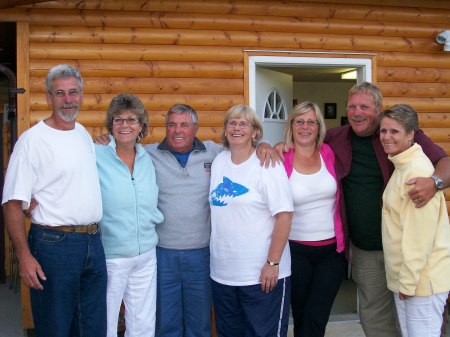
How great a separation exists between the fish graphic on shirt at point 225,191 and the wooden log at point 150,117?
1.53 metres

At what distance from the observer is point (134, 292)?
2.80 m

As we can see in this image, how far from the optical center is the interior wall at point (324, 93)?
8430mm

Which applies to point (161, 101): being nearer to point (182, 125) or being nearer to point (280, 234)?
point (182, 125)

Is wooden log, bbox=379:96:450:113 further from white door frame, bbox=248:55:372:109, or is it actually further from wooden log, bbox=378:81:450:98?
white door frame, bbox=248:55:372:109

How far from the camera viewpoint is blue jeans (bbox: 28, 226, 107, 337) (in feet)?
8.05

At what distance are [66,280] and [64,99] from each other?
907 millimetres

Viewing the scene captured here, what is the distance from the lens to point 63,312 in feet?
8.23

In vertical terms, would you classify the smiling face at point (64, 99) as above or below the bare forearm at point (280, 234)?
above

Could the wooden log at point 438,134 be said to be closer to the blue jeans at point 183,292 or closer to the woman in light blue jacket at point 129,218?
the blue jeans at point 183,292

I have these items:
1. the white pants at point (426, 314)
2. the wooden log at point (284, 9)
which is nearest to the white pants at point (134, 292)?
the white pants at point (426, 314)

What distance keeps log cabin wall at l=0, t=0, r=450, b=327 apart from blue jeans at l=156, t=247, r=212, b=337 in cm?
149

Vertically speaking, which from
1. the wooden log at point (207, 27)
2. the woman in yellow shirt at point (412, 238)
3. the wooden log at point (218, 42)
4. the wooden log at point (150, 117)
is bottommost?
the woman in yellow shirt at point (412, 238)

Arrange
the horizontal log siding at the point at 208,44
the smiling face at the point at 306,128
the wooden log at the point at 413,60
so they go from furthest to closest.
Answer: the wooden log at the point at 413,60 → the horizontal log siding at the point at 208,44 → the smiling face at the point at 306,128

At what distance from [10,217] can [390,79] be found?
345 centimetres
